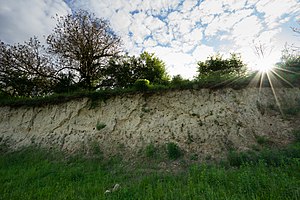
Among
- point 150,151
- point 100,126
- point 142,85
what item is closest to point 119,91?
point 142,85

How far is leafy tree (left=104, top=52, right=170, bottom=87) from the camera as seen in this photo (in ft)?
43.0

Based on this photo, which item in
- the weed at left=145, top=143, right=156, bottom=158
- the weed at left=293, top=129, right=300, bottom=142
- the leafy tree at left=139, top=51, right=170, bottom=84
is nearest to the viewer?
the weed at left=293, top=129, right=300, bottom=142

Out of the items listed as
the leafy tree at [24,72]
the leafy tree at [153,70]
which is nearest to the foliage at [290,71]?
the leafy tree at [153,70]

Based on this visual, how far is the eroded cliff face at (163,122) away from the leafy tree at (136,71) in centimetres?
372

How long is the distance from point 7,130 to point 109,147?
688 centimetres

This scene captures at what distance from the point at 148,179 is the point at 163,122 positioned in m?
3.82

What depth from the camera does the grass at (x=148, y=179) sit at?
3.63m

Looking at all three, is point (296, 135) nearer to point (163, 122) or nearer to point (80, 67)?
point (163, 122)

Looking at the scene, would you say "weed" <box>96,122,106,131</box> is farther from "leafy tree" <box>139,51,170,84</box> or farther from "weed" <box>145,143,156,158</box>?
"leafy tree" <box>139,51,170,84</box>

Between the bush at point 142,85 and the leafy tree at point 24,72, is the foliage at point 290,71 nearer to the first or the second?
the bush at point 142,85

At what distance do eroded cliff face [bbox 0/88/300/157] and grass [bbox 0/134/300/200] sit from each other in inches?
36.1

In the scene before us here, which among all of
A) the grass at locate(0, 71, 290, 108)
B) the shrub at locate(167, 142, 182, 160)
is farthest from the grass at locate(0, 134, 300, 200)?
the grass at locate(0, 71, 290, 108)

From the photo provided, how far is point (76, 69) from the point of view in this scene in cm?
1491

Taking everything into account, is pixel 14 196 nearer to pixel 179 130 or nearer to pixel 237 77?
pixel 179 130
